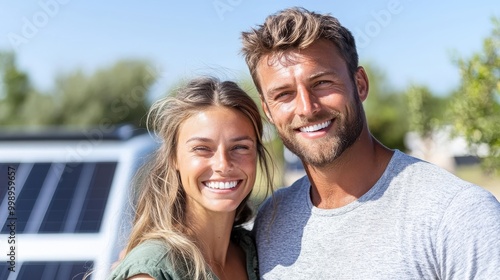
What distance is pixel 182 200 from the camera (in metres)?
3.27

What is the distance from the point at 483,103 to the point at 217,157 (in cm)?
516

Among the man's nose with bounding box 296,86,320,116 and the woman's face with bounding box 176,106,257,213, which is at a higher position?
the man's nose with bounding box 296,86,320,116

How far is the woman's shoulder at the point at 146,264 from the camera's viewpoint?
2695 mm

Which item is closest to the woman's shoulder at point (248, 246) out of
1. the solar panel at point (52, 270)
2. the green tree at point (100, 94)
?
the solar panel at point (52, 270)

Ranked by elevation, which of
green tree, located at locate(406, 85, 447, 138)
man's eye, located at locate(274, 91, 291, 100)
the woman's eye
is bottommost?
green tree, located at locate(406, 85, 447, 138)

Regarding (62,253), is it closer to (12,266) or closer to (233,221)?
(12,266)

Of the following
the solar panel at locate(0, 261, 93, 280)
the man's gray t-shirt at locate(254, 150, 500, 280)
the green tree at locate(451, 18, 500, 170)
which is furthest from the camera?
the green tree at locate(451, 18, 500, 170)

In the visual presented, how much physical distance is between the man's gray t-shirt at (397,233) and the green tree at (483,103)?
4.23 metres

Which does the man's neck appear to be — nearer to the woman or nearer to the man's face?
the man's face

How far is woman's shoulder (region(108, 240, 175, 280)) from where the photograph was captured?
270 cm

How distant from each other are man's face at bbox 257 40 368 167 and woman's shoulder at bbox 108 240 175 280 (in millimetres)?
746

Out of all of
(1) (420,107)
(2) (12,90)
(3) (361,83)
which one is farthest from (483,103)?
(2) (12,90)

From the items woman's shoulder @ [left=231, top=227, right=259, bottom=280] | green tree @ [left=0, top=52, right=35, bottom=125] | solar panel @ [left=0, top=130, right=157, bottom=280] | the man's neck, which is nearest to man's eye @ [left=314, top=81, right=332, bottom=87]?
the man's neck

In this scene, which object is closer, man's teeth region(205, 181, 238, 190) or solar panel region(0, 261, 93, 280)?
man's teeth region(205, 181, 238, 190)
